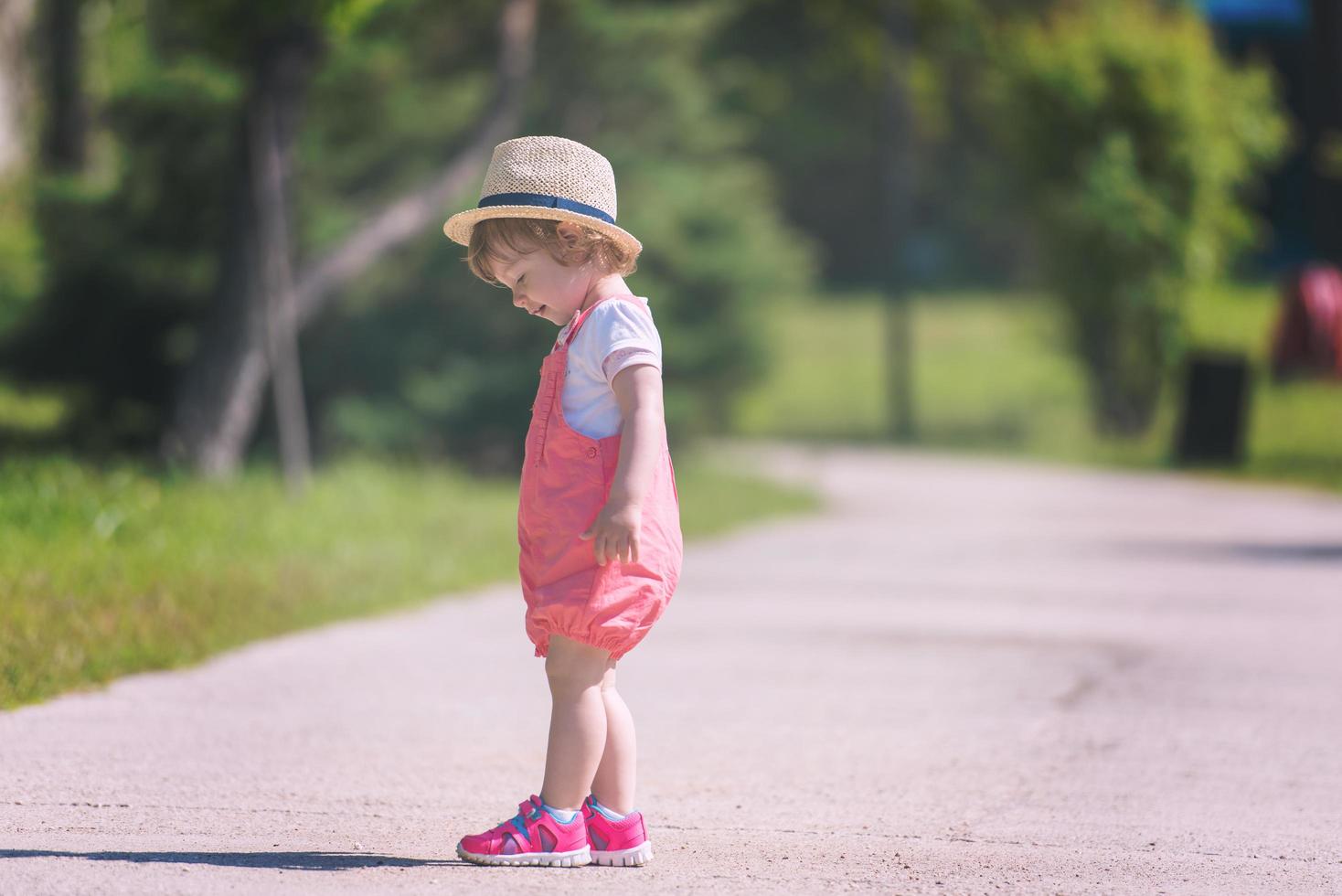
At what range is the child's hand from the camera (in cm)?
426

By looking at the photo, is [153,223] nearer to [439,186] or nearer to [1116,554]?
[439,186]

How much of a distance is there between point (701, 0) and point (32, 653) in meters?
14.7

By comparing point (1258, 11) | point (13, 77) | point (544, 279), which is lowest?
point (544, 279)

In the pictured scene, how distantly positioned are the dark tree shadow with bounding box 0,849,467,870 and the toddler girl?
175 millimetres

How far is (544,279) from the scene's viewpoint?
4570mm

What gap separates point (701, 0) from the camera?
20125 mm

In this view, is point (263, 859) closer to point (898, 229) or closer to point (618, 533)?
point (618, 533)

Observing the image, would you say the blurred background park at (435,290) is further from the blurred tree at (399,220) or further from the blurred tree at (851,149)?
the blurred tree at (851,149)

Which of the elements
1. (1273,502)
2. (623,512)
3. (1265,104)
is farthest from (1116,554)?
(1265,104)

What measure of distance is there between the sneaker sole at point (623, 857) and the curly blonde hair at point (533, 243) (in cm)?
129

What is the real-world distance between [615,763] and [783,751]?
1.57 meters

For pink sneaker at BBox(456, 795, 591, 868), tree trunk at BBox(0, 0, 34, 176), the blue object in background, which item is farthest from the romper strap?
the blue object in background

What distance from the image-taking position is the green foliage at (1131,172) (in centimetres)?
2322

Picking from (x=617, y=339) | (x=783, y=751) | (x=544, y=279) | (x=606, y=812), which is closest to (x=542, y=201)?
(x=544, y=279)
